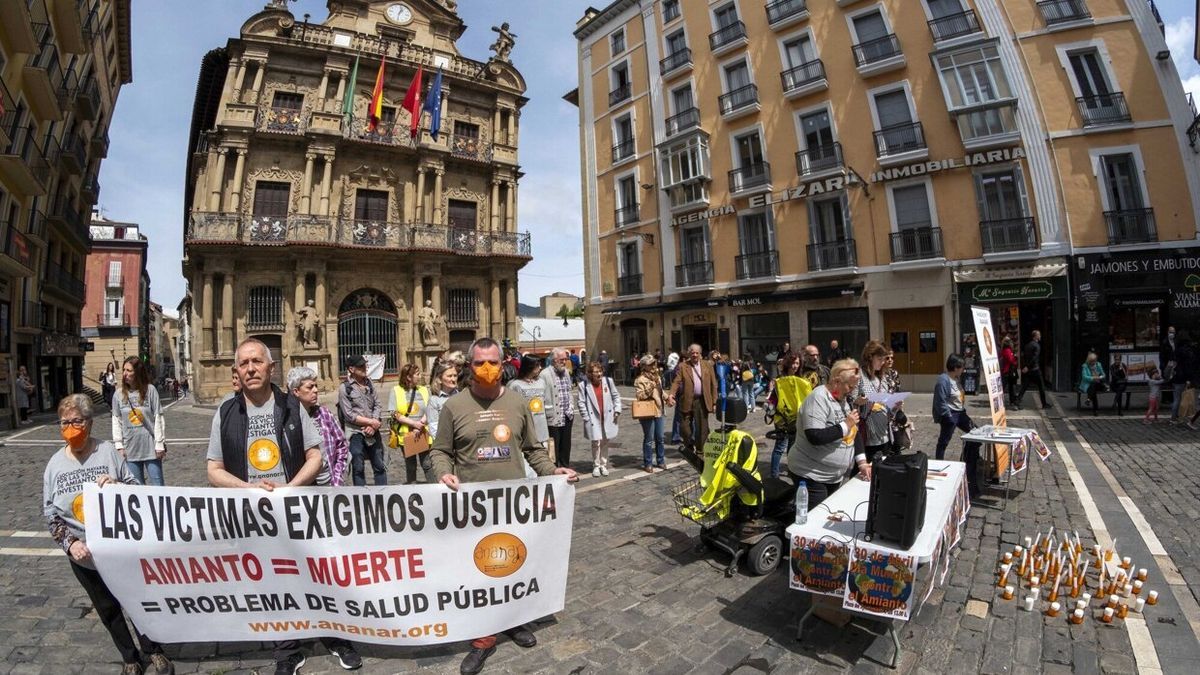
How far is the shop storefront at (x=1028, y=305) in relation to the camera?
16500mm

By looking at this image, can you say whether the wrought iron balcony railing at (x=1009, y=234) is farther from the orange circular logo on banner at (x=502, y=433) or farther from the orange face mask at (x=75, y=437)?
the orange face mask at (x=75, y=437)

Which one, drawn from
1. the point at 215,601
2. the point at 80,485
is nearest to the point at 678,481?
the point at 215,601

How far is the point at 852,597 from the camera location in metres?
3.01

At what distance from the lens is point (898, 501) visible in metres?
2.96

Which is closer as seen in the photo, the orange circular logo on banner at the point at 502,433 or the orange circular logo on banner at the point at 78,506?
the orange circular logo on banner at the point at 78,506

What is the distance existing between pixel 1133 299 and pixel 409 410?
20508 millimetres

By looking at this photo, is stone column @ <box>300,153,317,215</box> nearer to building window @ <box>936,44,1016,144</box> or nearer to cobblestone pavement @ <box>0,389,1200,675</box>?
cobblestone pavement @ <box>0,389,1200,675</box>

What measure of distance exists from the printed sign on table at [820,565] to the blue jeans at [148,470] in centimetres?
638

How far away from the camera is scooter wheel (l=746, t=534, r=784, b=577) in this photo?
13.9 ft

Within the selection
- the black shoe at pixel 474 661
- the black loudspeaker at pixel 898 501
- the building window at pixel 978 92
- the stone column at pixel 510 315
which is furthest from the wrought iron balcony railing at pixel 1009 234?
the black shoe at pixel 474 661

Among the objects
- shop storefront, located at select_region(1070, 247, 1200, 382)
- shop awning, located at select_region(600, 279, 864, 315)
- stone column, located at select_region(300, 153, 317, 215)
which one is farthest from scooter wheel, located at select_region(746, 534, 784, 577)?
stone column, located at select_region(300, 153, 317, 215)

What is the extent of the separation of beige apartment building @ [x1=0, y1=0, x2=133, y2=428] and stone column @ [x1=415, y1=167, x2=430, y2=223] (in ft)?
39.8

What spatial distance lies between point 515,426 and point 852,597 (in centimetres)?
220

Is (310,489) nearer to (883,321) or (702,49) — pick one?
(883,321)
